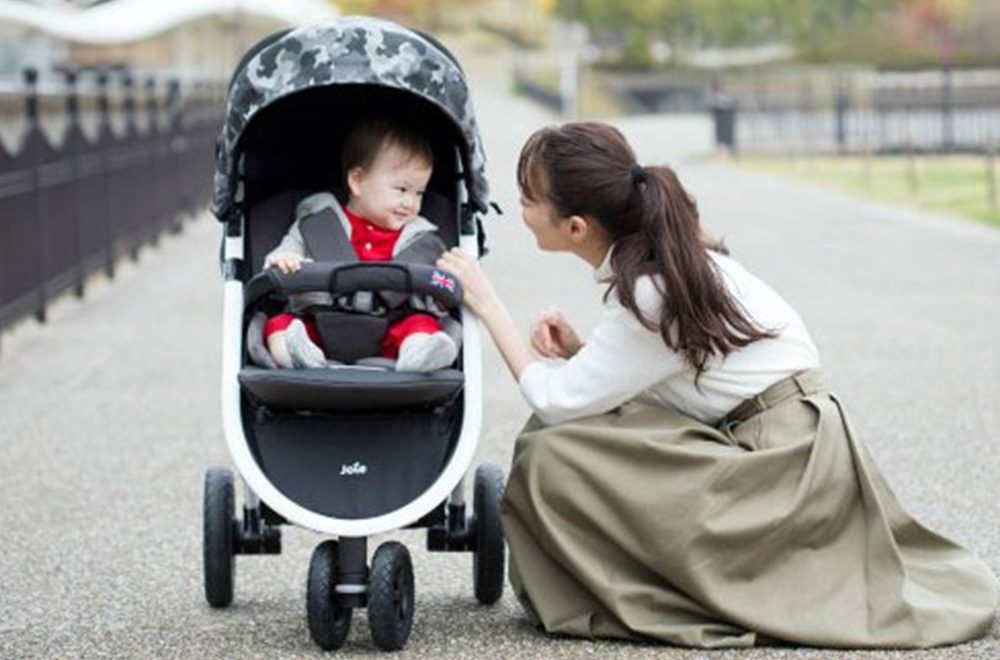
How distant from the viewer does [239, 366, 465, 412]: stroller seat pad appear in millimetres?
5641

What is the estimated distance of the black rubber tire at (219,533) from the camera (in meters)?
6.17

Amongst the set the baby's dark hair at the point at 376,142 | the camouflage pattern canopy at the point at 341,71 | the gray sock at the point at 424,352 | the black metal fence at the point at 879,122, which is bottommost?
the black metal fence at the point at 879,122

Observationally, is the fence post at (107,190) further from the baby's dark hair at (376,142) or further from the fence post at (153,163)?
the baby's dark hair at (376,142)

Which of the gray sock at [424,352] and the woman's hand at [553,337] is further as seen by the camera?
the woman's hand at [553,337]

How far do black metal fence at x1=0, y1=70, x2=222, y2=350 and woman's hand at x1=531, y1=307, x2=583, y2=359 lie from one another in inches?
295

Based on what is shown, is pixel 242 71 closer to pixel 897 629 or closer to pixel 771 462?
pixel 771 462

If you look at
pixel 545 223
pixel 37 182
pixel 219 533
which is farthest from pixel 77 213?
pixel 545 223

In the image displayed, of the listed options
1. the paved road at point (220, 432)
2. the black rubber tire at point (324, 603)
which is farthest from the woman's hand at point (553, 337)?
the black rubber tire at point (324, 603)

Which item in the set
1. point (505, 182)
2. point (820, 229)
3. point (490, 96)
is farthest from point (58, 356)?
point (490, 96)

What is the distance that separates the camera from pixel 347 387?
18.5 ft

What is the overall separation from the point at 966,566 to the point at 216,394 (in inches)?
243

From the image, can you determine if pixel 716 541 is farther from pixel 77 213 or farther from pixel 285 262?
pixel 77 213

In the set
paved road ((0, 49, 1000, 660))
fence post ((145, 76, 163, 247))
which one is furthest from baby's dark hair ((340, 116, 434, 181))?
fence post ((145, 76, 163, 247))

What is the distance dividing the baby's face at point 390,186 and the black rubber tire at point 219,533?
75cm
